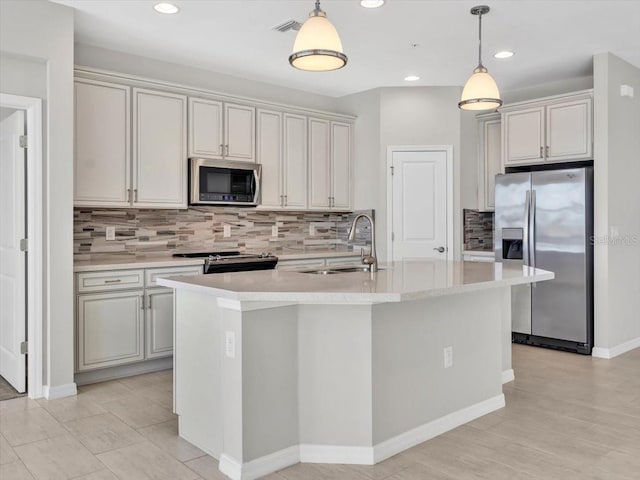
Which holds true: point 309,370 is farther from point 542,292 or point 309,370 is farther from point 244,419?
point 542,292

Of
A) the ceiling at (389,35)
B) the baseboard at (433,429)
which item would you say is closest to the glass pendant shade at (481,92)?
the ceiling at (389,35)

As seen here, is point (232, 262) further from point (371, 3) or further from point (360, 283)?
point (371, 3)

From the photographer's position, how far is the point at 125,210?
470cm

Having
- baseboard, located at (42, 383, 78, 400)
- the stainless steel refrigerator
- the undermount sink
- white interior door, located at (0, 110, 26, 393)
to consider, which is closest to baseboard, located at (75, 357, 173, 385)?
baseboard, located at (42, 383, 78, 400)

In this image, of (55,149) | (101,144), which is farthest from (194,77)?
(55,149)

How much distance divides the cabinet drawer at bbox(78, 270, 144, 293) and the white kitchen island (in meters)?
1.27

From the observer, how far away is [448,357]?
310 centimetres

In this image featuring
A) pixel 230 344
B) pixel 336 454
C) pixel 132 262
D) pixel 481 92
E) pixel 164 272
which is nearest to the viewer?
pixel 230 344

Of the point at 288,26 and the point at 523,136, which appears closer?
the point at 288,26

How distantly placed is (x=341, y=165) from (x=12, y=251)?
3406 mm

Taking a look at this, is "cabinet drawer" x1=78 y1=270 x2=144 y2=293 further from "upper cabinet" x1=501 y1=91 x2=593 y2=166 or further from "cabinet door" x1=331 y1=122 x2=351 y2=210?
"upper cabinet" x1=501 y1=91 x2=593 y2=166

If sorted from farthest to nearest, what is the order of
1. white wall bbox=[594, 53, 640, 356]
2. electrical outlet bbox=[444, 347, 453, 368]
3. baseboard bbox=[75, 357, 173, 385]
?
1. white wall bbox=[594, 53, 640, 356]
2. baseboard bbox=[75, 357, 173, 385]
3. electrical outlet bbox=[444, 347, 453, 368]

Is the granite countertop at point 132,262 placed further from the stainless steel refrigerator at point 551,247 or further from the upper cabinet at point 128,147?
the stainless steel refrigerator at point 551,247

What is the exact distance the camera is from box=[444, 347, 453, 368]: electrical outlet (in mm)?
3086
